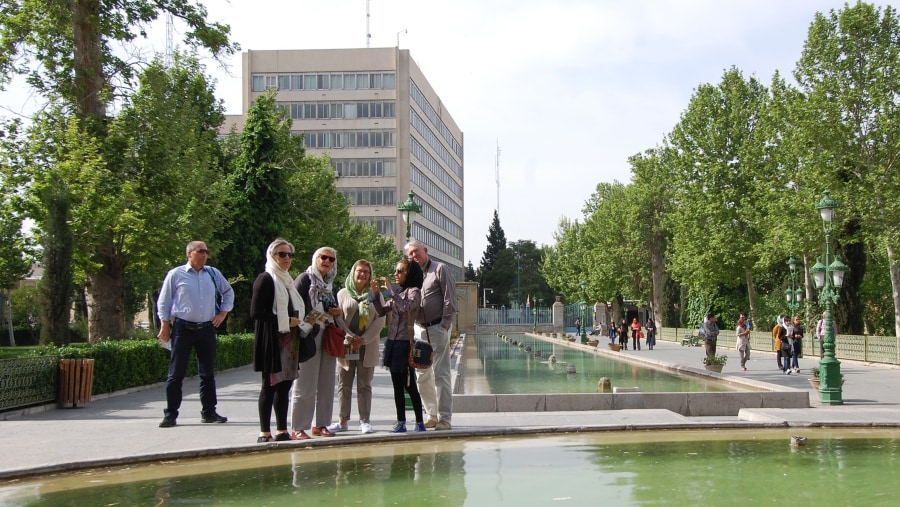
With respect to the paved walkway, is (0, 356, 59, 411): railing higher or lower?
higher

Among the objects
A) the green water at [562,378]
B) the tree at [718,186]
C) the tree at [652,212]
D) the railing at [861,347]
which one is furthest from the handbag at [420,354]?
the tree at [652,212]

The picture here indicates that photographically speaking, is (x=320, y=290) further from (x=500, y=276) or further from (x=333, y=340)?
(x=500, y=276)

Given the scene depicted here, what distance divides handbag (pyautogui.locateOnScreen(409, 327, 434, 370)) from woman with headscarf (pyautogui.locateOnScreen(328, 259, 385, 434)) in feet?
1.35

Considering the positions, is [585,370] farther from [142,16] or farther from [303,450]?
[303,450]

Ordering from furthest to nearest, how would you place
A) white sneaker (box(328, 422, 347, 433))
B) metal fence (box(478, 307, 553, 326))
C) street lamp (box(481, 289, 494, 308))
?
1. street lamp (box(481, 289, 494, 308))
2. metal fence (box(478, 307, 553, 326))
3. white sneaker (box(328, 422, 347, 433))

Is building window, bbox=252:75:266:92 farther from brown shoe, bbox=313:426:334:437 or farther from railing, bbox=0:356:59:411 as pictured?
brown shoe, bbox=313:426:334:437

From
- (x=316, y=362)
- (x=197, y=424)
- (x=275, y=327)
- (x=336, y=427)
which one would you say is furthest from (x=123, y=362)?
(x=275, y=327)

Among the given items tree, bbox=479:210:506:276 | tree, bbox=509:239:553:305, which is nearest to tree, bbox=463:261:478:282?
tree, bbox=479:210:506:276

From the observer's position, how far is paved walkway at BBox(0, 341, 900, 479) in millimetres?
8508

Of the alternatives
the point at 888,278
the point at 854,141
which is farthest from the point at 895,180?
the point at 888,278

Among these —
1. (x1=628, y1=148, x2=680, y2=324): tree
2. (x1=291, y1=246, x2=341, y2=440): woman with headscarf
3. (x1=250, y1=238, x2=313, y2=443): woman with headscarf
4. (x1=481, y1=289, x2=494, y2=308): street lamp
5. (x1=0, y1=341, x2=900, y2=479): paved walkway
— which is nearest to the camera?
(x1=0, y1=341, x2=900, y2=479): paved walkway

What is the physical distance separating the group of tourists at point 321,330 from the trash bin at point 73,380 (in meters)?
3.93

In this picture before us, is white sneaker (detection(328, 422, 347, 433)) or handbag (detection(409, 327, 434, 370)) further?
white sneaker (detection(328, 422, 347, 433))

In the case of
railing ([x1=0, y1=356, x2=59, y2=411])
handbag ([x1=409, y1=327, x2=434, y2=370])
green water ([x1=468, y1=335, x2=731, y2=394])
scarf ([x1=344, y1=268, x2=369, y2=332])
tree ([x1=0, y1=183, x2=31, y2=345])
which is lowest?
green water ([x1=468, y1=335, x2=731, y2=394])
